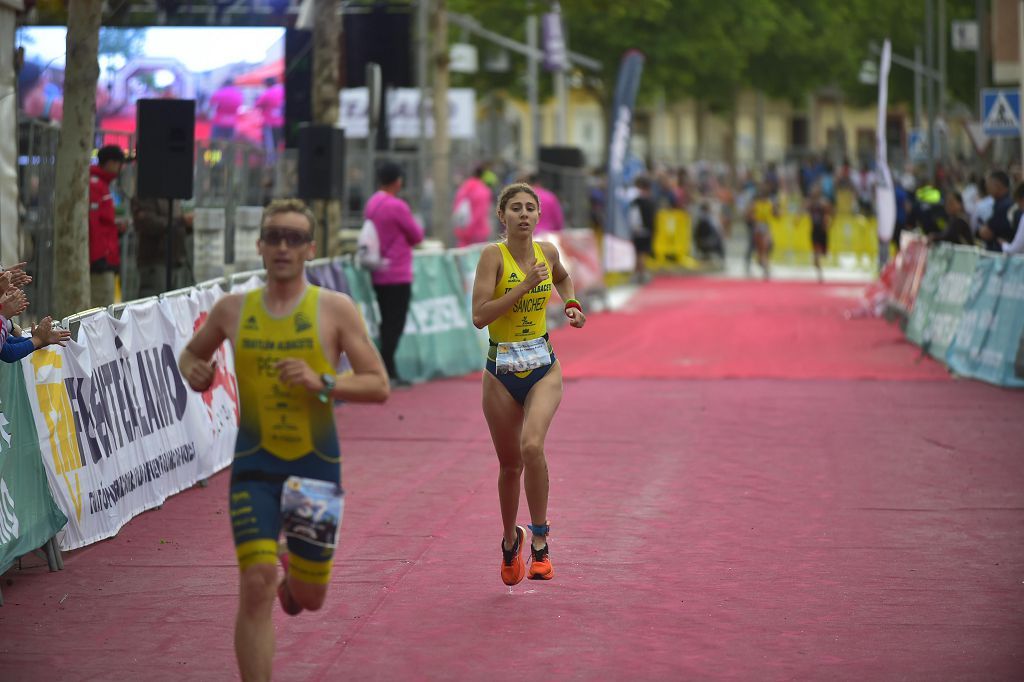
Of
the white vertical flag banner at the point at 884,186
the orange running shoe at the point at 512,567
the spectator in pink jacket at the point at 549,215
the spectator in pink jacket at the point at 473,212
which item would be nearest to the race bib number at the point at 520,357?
the orange running shoe at the point at 512,567

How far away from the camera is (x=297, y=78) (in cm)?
2839

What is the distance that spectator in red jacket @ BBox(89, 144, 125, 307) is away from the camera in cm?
1575

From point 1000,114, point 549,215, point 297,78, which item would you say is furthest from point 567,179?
point 1000,114

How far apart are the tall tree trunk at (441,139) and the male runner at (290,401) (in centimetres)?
2115

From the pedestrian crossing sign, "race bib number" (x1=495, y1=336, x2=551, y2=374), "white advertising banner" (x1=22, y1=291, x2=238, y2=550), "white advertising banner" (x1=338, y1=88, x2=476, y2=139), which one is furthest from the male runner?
the pedestrian crossing sign

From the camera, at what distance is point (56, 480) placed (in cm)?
897

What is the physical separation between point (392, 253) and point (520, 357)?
902cm

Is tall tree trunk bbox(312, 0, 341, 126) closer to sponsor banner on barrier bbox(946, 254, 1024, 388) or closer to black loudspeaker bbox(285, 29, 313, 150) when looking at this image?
black loudspeaker bbox(285, 29, 313, 150)

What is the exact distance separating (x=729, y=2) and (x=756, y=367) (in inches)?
1674

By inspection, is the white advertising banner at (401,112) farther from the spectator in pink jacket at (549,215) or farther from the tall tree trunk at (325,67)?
the tall tree trunk at (325,67)

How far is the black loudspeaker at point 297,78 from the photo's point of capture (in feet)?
92.4

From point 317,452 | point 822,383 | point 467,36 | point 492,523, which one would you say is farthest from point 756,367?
point 467,36

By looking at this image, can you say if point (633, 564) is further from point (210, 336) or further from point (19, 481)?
point (210, 336)

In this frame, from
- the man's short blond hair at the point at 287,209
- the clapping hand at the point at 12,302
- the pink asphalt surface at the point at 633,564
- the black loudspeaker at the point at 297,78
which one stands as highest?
the black loudspeaker at the point at 297,78
